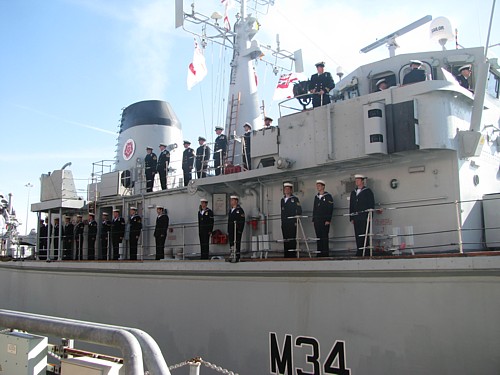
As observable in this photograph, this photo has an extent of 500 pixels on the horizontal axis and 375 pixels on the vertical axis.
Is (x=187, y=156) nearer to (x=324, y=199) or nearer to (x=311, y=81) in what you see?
(x=311, y=81)

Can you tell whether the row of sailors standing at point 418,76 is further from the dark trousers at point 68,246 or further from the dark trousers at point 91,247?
the dark trousers at point 68,246

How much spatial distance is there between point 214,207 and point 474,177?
15.9 ft

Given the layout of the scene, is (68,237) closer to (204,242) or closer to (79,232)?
(79,232)

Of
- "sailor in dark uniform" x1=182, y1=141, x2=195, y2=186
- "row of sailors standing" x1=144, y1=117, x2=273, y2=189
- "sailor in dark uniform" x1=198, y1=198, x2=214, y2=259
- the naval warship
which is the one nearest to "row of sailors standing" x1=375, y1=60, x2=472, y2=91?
the naval warship

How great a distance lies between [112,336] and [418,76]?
6.33 metres

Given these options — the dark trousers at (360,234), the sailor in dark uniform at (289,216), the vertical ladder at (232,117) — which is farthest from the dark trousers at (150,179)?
the dark trousers at (360,234)

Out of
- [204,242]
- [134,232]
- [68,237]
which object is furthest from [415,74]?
[68,237]

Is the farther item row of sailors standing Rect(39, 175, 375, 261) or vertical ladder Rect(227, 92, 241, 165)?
vertical ladder Rect(227, 92, 241, 165)

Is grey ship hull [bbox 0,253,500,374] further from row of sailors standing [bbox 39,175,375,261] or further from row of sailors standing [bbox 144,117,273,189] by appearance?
row of sailors standing [bbox 144,117,273,189]

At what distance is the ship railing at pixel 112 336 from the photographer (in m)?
2.73

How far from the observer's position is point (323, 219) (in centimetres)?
779

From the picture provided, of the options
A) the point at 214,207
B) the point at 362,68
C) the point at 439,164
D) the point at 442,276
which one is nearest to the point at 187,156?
the point at 214,207

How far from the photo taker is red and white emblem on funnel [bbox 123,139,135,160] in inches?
567

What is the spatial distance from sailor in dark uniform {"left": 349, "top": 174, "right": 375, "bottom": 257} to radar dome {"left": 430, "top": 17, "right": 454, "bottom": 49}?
10.5 ft
